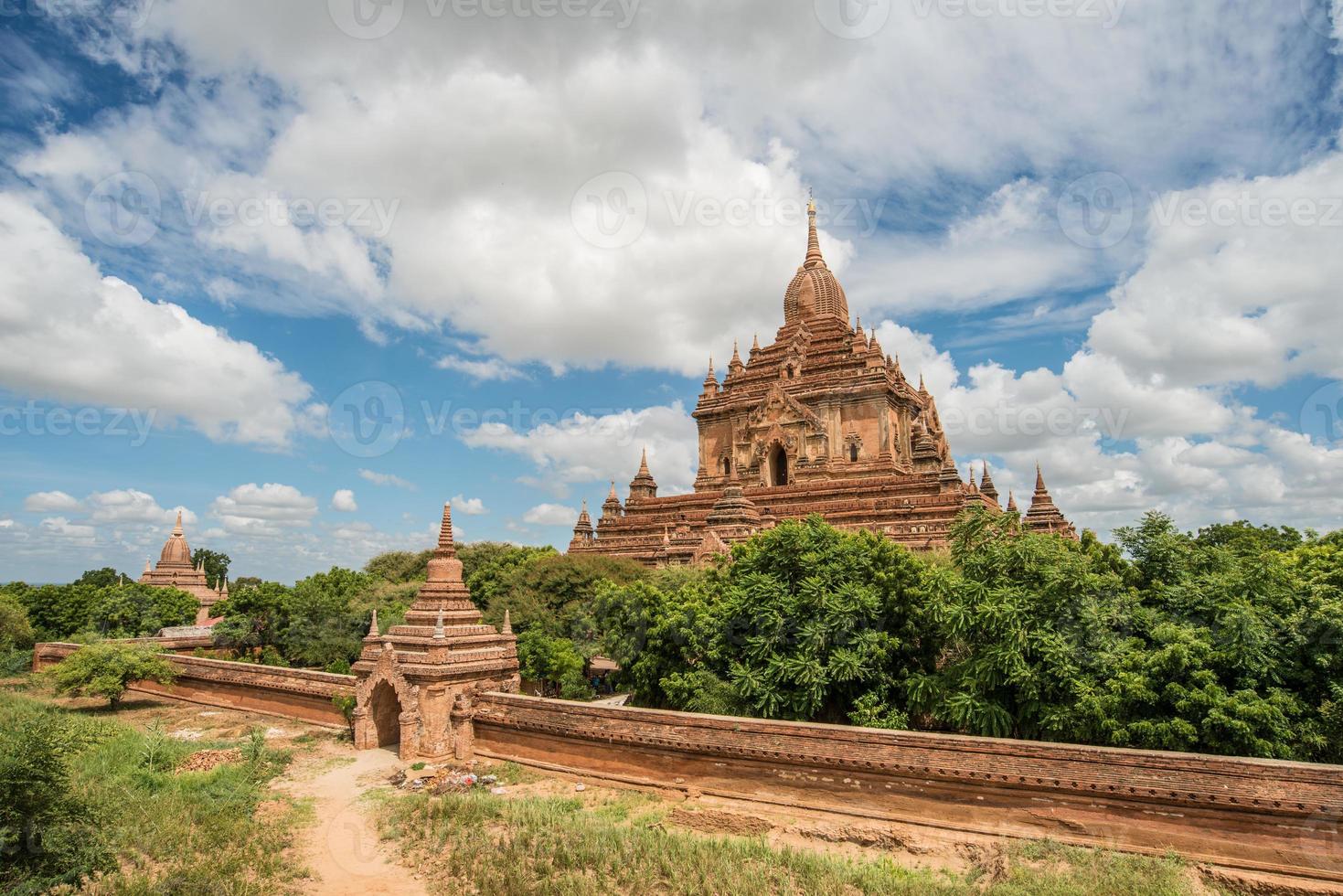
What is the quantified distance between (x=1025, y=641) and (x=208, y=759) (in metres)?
20.1

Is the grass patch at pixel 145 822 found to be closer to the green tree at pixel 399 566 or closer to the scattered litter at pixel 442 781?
the scattered litter at pixel 442 781

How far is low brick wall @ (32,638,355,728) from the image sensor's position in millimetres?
24844

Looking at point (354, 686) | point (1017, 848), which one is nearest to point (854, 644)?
point (1017, 848)

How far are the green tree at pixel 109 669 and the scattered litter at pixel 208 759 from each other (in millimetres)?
10021

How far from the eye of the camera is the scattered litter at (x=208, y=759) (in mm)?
19820

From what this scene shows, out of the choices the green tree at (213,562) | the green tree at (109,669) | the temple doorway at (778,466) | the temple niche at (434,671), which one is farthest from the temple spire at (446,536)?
the green tree at (213,562)

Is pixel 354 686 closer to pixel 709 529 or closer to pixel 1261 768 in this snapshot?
pixel 709 529

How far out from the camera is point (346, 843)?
1539 centimetres

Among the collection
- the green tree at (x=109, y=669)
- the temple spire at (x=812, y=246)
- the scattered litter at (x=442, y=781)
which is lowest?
the scattered litter at (x=442, y=781)

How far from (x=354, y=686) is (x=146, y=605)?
3057 cm

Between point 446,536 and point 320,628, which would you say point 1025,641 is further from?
point 320,628

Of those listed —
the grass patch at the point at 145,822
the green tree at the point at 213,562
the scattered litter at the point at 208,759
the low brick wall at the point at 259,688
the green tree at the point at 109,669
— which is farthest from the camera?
the green tree at the point at 213,562

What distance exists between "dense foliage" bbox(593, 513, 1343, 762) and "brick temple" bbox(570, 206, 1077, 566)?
13376 millimetres

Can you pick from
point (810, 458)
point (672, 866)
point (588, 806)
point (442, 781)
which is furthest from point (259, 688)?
point (810, 458)
